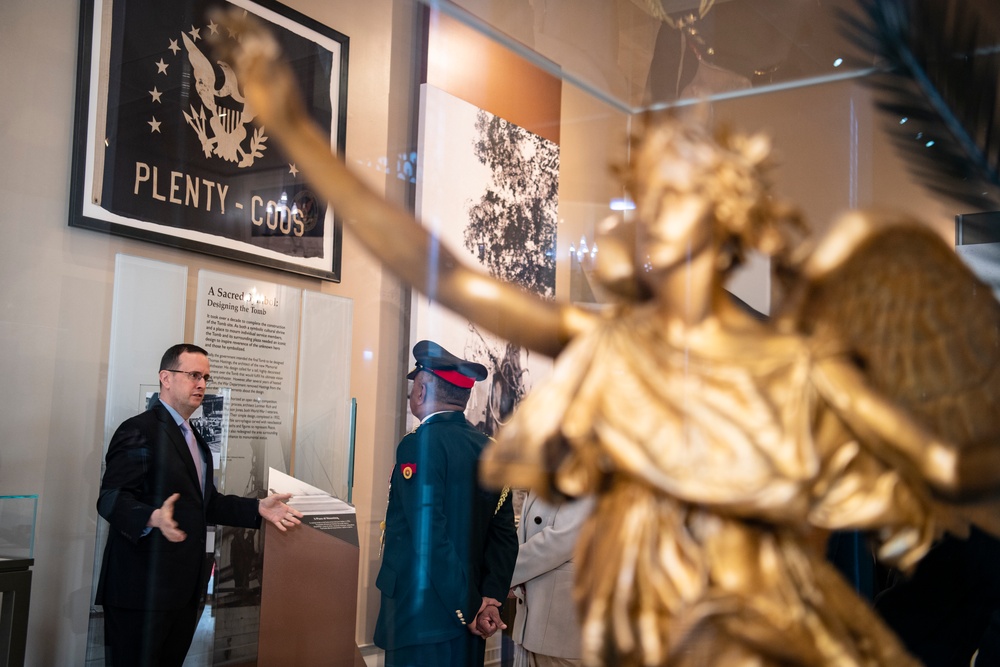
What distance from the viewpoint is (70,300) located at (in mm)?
2574

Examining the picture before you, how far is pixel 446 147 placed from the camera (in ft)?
6.51

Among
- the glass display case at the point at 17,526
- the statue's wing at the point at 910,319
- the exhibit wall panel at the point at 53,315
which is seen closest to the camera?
the statue's wing at the point at 910,319

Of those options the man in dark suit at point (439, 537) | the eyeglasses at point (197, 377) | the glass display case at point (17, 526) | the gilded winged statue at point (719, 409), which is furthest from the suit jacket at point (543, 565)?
the glass display case at point (17, 526)

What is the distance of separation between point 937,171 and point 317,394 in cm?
147

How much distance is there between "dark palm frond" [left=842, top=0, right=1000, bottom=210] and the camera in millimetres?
1474

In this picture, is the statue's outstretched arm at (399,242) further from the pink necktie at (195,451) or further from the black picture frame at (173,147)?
the pink necktie at (195,451)

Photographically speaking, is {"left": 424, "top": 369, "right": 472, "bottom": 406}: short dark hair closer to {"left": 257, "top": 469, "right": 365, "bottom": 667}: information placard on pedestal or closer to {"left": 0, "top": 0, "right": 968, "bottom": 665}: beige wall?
{"left": 0, "top": 0, "right": 968, "bottom": 665}: beige wall

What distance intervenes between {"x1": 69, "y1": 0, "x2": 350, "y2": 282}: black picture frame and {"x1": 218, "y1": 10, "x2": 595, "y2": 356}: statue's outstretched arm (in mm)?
1242

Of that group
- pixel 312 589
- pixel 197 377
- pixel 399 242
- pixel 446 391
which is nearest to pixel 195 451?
pixel 197 377

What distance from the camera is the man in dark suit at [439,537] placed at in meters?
1.92

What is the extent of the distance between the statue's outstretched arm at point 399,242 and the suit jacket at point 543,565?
3.52 feet

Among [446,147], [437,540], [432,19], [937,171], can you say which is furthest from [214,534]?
[937,171]

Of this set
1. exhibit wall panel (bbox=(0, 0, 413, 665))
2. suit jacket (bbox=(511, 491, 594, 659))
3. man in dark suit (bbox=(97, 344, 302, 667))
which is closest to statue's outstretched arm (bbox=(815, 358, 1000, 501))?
suit jacket (bbox=(511, 491, 594, 659))

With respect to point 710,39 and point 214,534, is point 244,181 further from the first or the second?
point 710,39
